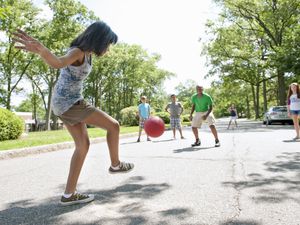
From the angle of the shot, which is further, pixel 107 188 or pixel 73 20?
pixel 73 20

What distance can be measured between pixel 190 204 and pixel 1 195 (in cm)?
237

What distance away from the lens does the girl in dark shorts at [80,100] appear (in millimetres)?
3488

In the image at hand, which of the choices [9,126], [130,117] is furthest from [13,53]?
[9,126]

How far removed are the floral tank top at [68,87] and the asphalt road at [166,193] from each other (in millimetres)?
1077

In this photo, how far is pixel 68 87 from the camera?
3.68 m

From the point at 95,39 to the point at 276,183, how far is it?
306 cm

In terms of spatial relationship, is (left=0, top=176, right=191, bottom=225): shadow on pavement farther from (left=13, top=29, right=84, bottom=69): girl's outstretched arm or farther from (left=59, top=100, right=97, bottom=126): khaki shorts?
(left=13, top=29, right=84, bottom=69): girl's outstretched arm

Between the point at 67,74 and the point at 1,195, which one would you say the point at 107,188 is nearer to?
the point at 1,195

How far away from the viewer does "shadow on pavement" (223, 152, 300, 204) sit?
3.98m

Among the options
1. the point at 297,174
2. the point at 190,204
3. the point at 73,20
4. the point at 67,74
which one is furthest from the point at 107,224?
the point at 73,20

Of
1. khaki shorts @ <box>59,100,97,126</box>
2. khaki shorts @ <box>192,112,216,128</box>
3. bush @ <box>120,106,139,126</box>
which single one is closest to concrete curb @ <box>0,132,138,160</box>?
khaki shorts @ <box>192,112,216,128</box>

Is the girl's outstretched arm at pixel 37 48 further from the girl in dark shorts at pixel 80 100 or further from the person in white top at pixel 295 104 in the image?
the person in white top at pixel 295 104

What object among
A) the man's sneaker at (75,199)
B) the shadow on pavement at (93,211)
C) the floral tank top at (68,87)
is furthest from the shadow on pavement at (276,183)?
the floral tank top at (68,87)

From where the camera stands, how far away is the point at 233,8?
33.5 m
